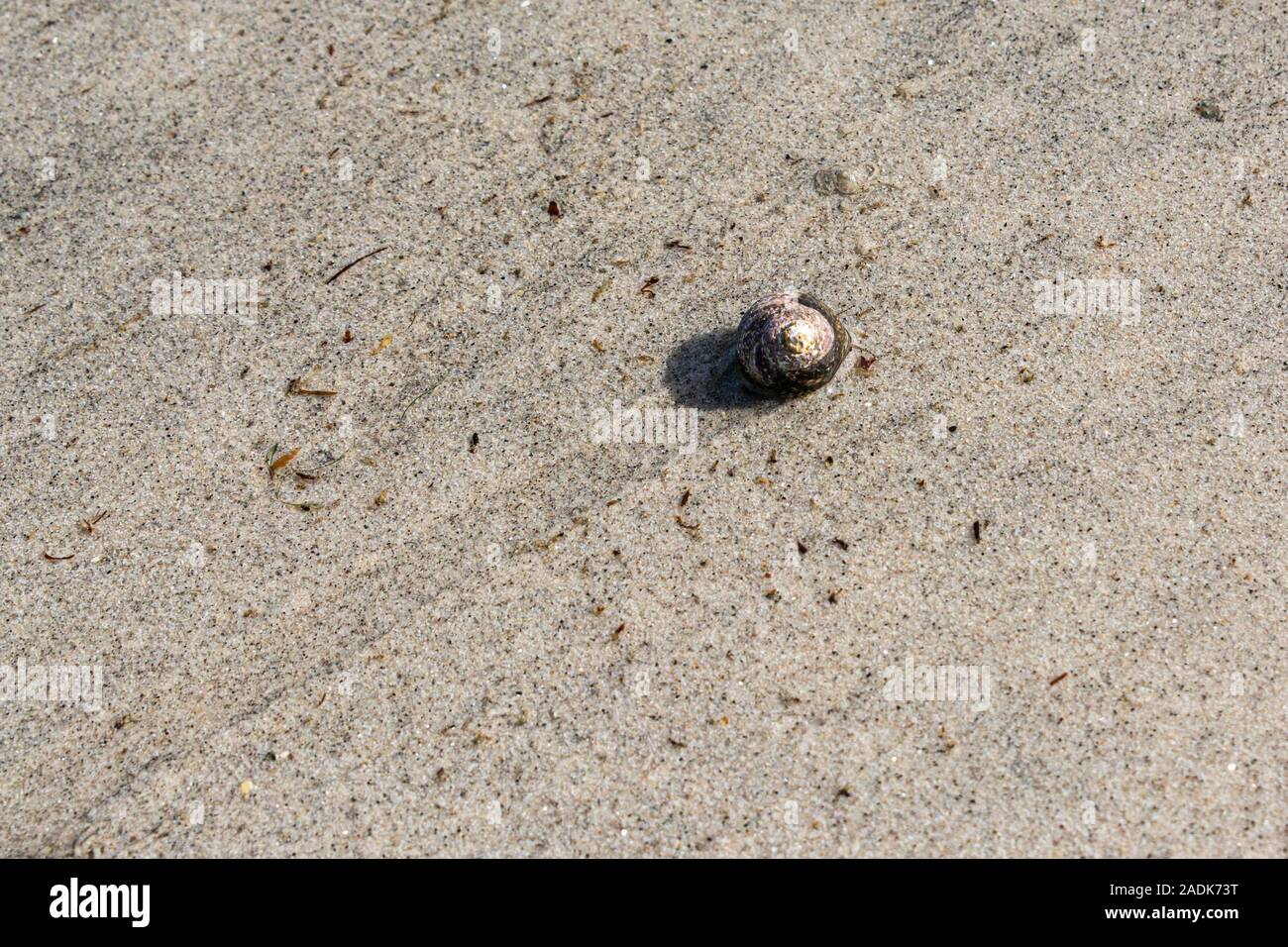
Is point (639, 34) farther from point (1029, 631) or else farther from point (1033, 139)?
point (1029, 631)

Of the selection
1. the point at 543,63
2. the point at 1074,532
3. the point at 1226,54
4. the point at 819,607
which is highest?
the point at 1226,54

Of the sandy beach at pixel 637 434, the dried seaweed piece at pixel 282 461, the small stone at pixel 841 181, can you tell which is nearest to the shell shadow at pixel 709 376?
the sandy beach at pixel 637 434

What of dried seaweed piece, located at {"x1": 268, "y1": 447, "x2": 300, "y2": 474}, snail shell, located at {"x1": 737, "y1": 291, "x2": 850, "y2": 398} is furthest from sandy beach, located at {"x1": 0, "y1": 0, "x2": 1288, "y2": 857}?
snail shell, located at {"x1": 737, "y1": 291, "x2": 850, "y2": 398}

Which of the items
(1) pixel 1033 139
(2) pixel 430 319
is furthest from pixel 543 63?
(1) pixel 1033 139

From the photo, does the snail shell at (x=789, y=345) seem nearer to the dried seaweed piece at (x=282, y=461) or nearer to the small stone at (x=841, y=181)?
the small stone at (x=841, y=181)

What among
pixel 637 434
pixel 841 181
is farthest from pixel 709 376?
pixel 841 181

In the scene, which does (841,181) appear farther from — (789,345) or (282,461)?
(282,461)

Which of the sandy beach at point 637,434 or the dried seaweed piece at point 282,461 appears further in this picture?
the dried seaweed piece at point 282,461
